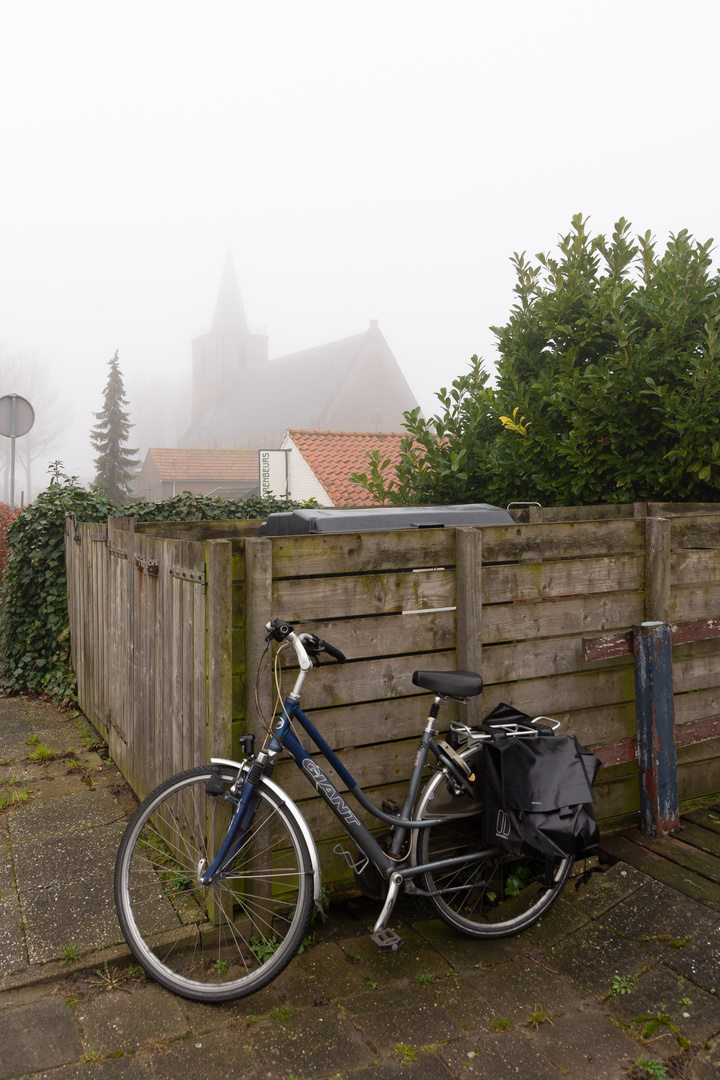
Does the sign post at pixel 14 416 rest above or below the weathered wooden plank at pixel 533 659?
above

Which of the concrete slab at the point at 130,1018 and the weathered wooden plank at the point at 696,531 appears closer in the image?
the concrete slab at the point at 130,1018

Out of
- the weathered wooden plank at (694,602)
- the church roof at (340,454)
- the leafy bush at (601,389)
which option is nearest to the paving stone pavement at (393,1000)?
the weathered wooden plank at (694,602)

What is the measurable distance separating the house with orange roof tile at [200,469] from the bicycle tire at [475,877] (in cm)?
5132

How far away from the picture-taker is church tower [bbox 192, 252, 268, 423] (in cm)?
9469

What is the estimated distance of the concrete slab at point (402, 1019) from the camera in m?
2.55

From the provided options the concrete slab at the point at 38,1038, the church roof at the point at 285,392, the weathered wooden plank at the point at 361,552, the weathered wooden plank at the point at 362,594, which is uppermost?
the church roof at the point at 285,392

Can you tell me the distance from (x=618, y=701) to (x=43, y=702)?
5.28m

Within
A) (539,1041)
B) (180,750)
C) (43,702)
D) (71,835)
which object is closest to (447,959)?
(539,1041)

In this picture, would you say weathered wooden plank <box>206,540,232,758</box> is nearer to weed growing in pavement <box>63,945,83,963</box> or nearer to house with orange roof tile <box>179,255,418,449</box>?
weed growing in pavement <box>63,945,83,963</box>

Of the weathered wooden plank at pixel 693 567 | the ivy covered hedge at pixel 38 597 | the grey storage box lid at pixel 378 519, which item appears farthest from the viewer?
the ivy covered hedge at pixel 38 597

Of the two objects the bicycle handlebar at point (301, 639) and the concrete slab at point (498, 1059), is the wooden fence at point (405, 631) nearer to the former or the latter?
the bicycle handlebar at point (301, 639)

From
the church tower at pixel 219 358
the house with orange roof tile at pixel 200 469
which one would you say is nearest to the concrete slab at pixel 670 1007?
the house with orange roof tile at pixel 200 469

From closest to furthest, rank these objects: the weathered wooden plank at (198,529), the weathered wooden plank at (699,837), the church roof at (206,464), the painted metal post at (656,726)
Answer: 1. the weathered wooden plank at (699,837)
2. the painted metal post at (656,726)
3. the weathered wooden plank at (198,529)
4. the church roof at (206,464)

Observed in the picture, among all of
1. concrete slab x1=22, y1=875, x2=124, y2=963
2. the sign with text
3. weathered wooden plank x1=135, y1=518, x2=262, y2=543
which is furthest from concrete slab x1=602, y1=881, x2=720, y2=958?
the sign with text
